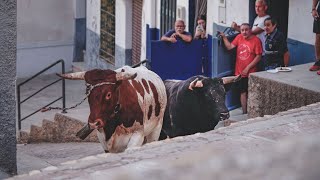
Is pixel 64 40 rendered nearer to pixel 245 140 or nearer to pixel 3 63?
pixel 3 63

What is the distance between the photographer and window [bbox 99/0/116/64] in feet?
65.3

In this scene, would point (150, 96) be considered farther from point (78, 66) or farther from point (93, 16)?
point (78, 66)

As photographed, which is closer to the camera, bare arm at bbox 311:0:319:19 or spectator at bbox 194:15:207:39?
bare arm at bbox 311:0:319:19

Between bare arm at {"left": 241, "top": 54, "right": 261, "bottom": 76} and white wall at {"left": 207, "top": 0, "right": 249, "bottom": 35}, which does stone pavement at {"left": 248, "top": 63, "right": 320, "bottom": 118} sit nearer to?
bare arm at {"left": 241, "top": 54, "right": 261, "bottom": 76}

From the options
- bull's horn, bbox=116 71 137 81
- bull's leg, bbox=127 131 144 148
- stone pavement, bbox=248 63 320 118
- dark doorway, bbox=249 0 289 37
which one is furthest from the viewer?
dark doorway, bbox=249 0 289 37

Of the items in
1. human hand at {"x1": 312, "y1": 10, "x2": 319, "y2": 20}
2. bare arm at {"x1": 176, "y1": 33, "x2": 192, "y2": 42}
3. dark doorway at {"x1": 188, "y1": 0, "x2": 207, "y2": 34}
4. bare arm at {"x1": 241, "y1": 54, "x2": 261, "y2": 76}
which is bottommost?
bare arm at {"x1": 241, "y1": 54, "x2": 261, "y2": 76}

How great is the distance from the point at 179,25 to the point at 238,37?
1.08 meters

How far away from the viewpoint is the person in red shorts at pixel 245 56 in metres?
12.2

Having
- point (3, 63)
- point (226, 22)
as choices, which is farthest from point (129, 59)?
point (3, 63)

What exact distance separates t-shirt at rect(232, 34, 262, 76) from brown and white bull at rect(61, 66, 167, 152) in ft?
10.0

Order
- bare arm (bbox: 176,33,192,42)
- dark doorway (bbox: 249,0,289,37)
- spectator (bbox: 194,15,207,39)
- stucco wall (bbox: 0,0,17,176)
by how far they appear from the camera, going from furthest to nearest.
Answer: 1. spectator (bbox: 194,15,207,39)
2. dark doorway (bbox: 249,0,289,37)
3. bare arm (bbox: 176,33,192,42)
4. stucco wall (bbox: 0,0,17,176)

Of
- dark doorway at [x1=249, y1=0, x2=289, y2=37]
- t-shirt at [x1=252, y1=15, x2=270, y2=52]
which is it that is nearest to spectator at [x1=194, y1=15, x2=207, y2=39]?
dark doorway at [x1=249, y1=0, x2=289, y2=37]

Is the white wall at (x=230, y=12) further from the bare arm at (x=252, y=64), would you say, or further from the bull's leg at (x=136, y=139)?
the bull's leg at (x=136, y=139)

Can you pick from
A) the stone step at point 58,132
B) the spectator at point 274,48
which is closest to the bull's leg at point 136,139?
the stone step at point 58,132
